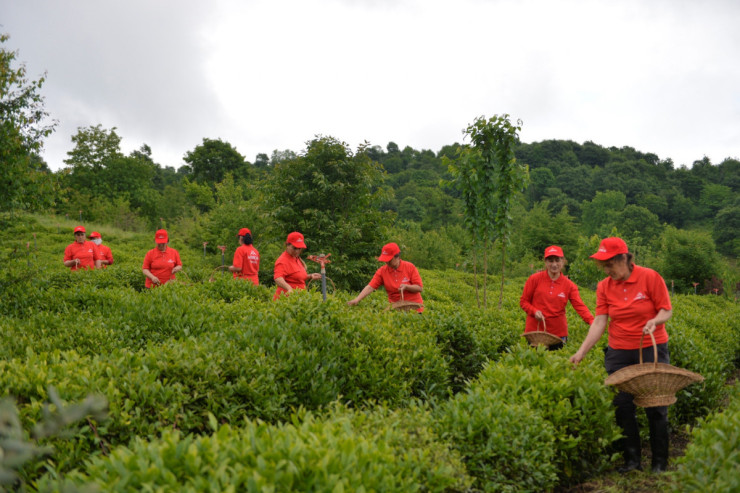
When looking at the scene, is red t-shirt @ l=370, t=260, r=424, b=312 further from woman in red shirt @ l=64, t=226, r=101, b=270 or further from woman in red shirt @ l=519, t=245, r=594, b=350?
woman in red shirt @ l=64, t=226, r=101, b=270

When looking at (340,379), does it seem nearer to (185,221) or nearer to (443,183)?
(443,183)

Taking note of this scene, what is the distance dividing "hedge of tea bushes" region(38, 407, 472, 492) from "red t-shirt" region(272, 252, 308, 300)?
14.8 feet

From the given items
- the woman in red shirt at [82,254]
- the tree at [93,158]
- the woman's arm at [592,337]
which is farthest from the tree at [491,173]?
the tree at [93,158]

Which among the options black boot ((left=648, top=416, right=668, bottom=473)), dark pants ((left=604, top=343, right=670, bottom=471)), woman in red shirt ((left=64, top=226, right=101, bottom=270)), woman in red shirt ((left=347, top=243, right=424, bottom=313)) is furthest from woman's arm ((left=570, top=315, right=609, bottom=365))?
woman in red shirt ((left=64, top=226, right=101, bottom=270))

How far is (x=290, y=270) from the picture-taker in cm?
759

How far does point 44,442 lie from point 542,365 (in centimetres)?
413

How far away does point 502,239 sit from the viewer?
443 inches

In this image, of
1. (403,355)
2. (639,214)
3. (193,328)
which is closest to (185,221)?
(193,328)

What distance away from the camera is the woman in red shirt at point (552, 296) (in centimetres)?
620

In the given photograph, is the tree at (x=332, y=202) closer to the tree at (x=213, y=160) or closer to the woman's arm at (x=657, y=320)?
the woman's arm at (x=657, y=320)

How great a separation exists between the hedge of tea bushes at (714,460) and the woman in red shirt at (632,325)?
3.48 feet

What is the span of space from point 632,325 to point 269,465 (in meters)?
3.53

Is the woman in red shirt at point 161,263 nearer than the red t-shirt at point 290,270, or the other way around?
the red t-shirt at point 290,270

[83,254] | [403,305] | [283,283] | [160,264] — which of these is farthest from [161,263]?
[403,305]
